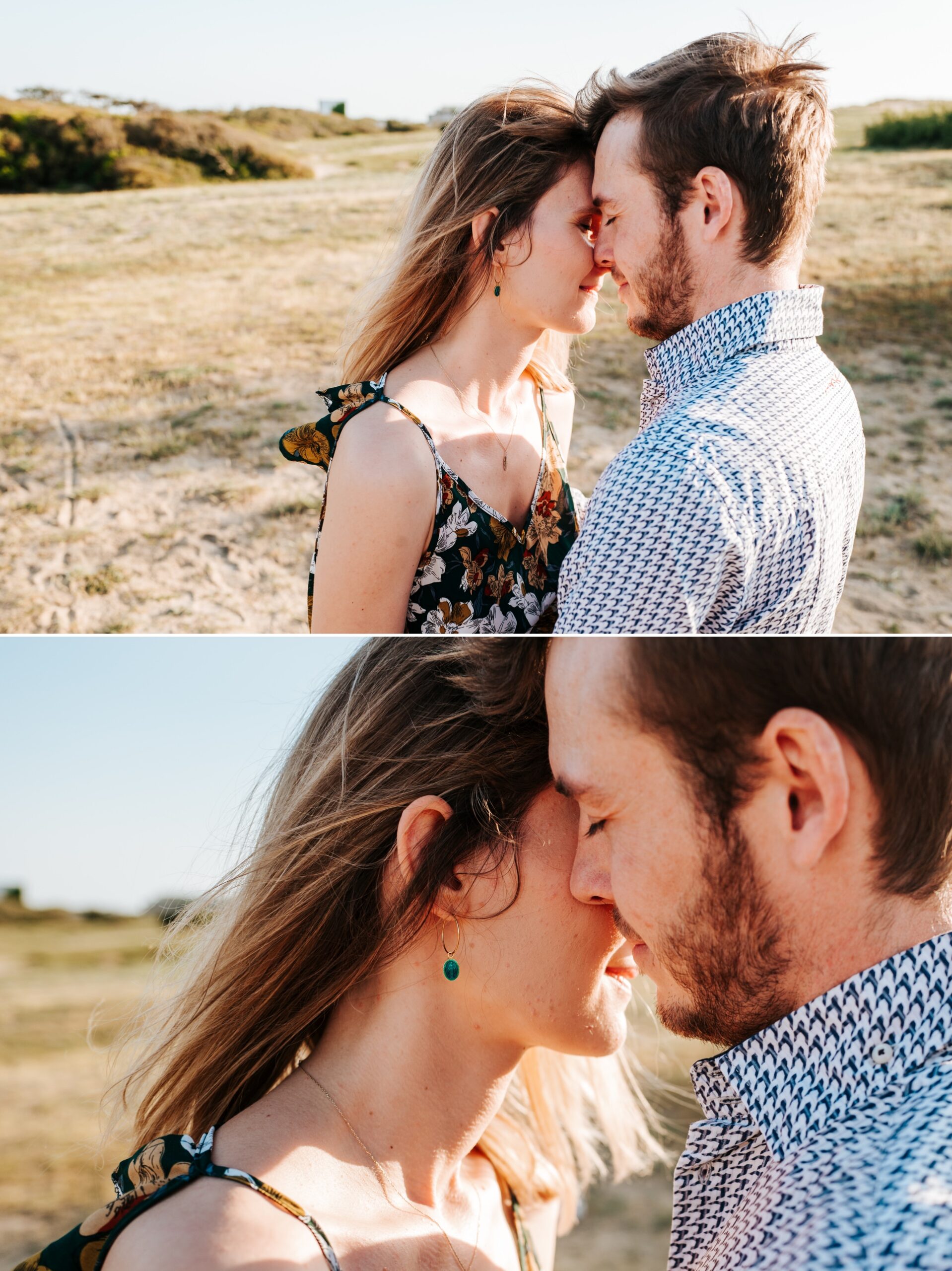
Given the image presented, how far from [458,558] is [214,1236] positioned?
112 centimetres

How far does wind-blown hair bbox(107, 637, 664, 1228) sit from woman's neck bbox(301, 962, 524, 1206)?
5 cm

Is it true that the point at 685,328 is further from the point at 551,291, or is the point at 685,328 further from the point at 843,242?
the point at 843,242

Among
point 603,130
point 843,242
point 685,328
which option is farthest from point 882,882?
point 843,242

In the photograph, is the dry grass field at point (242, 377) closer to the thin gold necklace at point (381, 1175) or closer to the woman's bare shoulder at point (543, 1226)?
the thin gold necklace at point (381, 1175)

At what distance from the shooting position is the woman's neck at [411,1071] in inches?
51.6

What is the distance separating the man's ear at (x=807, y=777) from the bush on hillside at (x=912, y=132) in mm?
13704

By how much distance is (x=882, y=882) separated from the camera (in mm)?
914

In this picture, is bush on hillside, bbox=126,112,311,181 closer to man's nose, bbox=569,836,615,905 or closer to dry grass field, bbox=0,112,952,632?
dry grass field, bbox=0,112,952,632

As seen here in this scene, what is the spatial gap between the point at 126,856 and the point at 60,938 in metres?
5.13

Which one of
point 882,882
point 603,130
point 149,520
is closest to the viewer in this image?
point 882,882

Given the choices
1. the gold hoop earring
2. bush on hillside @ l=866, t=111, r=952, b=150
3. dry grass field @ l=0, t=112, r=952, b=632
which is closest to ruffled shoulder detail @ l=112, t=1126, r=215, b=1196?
the gold hoop earring

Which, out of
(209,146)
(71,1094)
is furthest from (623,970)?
(209,146)

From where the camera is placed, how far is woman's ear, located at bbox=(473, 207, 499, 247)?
1.94 meters

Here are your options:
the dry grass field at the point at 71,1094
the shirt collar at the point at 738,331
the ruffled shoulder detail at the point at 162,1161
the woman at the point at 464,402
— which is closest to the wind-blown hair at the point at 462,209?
the woman at the point at 464,402
